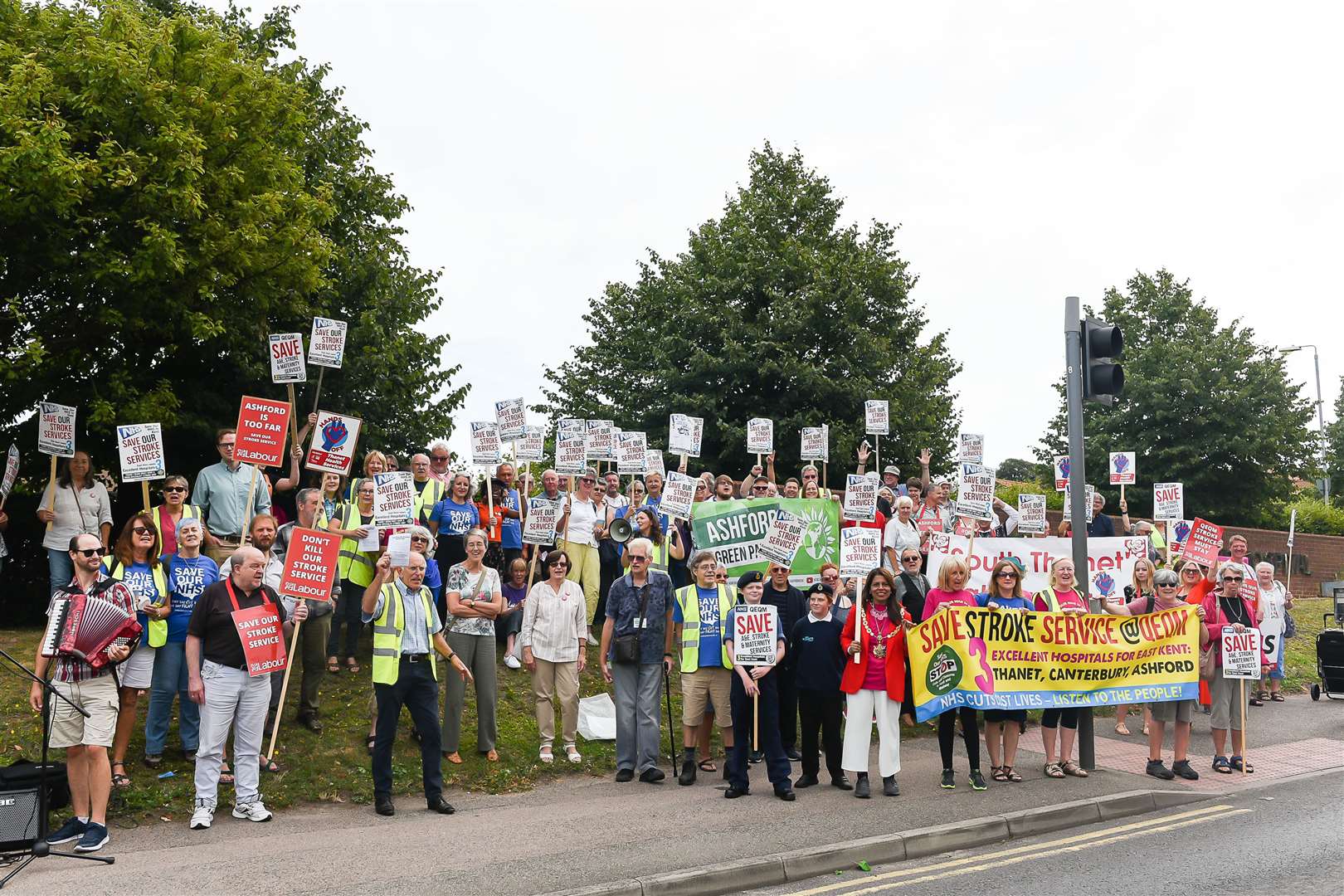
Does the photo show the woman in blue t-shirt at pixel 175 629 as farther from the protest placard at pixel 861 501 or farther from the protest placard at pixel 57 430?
the protest placard at pixel 861 501

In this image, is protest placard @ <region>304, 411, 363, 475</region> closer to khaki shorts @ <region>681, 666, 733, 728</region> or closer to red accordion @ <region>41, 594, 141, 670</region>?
red accordion @ <region>41, 594, 141, 670</region>

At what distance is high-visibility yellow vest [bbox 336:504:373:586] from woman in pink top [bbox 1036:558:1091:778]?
7077mm

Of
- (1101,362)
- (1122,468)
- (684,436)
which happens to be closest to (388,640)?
(1101,362)

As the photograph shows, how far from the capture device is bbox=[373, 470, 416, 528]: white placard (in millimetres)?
11328

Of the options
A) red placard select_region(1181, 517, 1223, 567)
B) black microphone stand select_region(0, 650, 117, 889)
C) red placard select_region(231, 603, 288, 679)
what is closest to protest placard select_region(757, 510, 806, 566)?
red placard select_region(231, 603, 288, 679)

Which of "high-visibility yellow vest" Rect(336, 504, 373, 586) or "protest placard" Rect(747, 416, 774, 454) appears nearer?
"high-visibility yellow vest" Rect(336, 504, 373, 586)

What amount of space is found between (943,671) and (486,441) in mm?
7198

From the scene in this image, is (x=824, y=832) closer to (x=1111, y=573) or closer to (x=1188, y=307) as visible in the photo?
(x=1111, y=573)

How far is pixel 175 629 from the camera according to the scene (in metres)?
10.0

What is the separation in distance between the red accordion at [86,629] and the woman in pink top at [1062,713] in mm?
8413

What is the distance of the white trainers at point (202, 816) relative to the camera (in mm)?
8977

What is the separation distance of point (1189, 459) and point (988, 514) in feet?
81.3

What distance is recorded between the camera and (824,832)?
903 cm

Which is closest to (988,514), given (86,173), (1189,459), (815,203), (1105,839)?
(1105,839)
